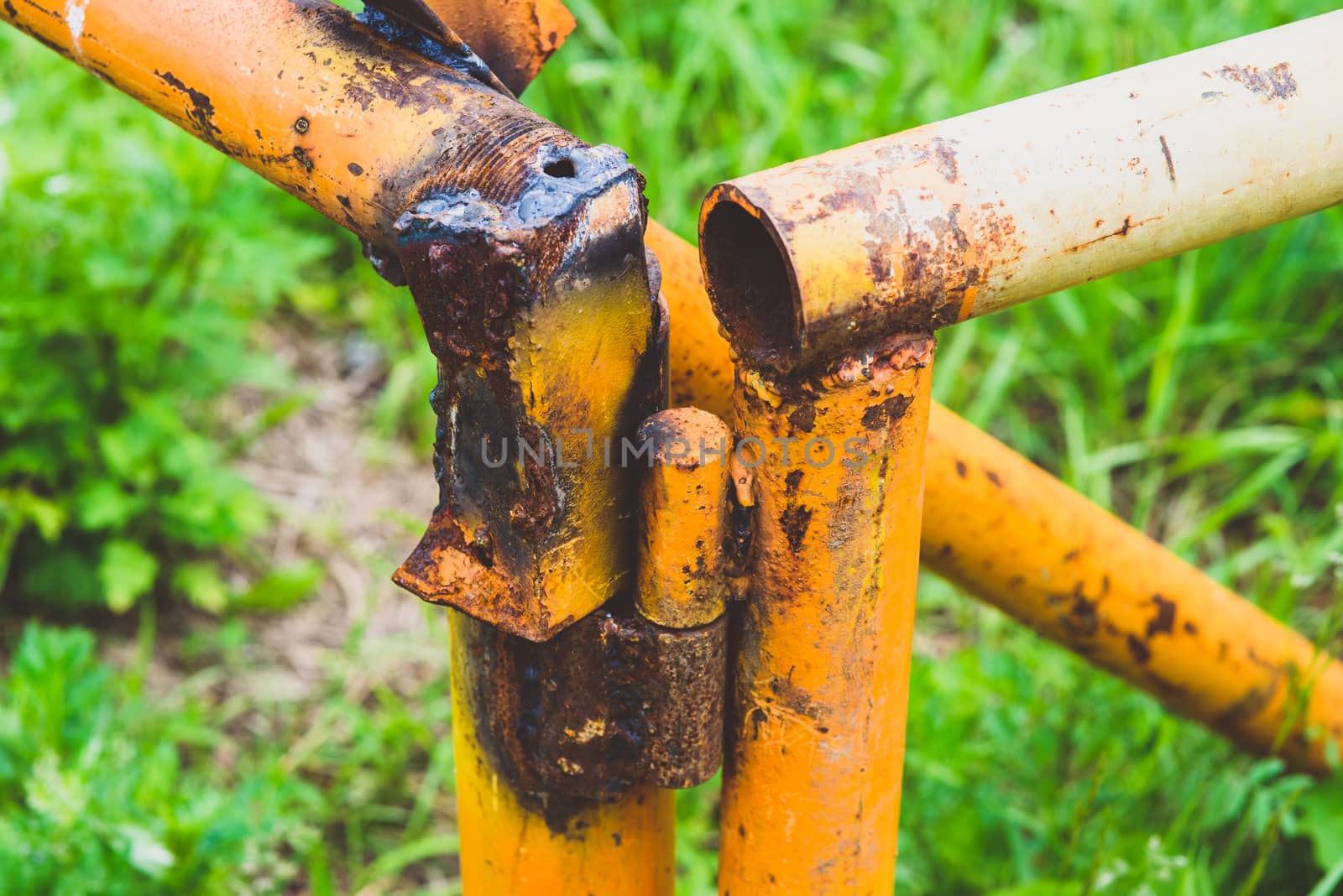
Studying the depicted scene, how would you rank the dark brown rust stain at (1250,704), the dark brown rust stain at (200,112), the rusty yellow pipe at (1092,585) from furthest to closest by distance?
1. the dark brown rust stain at (1250,704)
2. the rusty yellow pipe at (1092,585)
3. the dark brown rust stain at (200,112)

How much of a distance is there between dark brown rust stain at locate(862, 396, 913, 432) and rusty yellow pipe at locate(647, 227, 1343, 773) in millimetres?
251

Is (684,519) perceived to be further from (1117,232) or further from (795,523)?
(1117,232)

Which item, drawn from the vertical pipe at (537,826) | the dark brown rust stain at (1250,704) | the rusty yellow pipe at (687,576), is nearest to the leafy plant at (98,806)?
the vertical pipe at (537,826)

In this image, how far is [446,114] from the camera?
81 cm

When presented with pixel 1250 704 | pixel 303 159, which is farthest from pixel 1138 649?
pixel 303 159

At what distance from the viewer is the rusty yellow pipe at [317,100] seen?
802mm

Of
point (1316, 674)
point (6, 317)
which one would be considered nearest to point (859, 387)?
point (1316, 674)

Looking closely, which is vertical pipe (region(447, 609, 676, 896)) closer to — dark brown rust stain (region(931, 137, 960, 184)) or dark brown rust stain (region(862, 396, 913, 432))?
dark brown rust stain (region(862, 396, 913, 432))

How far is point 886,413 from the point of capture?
780 millimetres

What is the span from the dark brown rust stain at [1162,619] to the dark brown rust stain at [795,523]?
649 mm

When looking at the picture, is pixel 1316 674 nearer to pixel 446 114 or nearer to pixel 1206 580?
pixel 1206 580

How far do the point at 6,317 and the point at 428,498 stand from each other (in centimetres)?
92

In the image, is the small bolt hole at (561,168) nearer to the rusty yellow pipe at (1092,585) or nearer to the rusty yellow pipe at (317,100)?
the rusty yellow pipe at (317,100)

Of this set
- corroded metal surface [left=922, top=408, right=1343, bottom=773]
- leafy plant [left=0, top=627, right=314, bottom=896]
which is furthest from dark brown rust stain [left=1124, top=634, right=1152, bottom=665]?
leafy plant [left=0, top=627, right=314, bottom=896]
